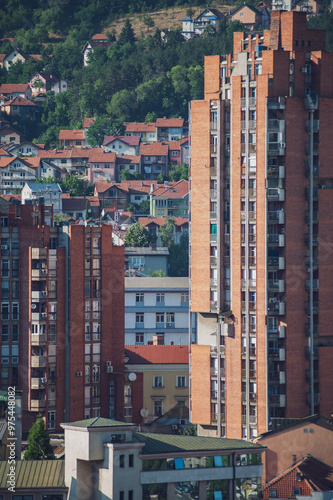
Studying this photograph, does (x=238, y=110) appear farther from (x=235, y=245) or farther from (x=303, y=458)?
(x=303, y=458)

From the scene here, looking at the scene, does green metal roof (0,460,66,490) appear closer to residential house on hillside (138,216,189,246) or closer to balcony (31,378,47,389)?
balcony (31,378,47,389)

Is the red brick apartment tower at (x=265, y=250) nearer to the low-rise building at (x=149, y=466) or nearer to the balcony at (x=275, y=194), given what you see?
the balcony at (x=275, y=194)

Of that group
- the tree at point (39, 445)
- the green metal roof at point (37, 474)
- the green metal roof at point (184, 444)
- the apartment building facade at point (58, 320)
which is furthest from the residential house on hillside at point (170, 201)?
the green metal roof at point (37, 474)

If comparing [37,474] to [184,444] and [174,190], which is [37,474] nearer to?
[184,444]

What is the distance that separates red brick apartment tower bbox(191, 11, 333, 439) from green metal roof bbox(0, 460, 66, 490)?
19295 millimetres

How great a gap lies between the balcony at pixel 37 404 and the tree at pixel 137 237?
7675cm

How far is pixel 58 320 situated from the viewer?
9550cm

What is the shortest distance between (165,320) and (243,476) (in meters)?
58.5

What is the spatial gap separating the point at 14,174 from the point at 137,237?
31.8m

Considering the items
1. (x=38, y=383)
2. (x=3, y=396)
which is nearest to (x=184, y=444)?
(x=3, y=396)

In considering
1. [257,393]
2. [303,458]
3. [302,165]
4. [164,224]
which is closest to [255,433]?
[257,393]

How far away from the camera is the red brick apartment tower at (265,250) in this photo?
84750 mm

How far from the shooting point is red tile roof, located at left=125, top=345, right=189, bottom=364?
102 meters

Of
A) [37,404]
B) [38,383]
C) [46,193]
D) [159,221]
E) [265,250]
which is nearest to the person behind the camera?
[265,250]
